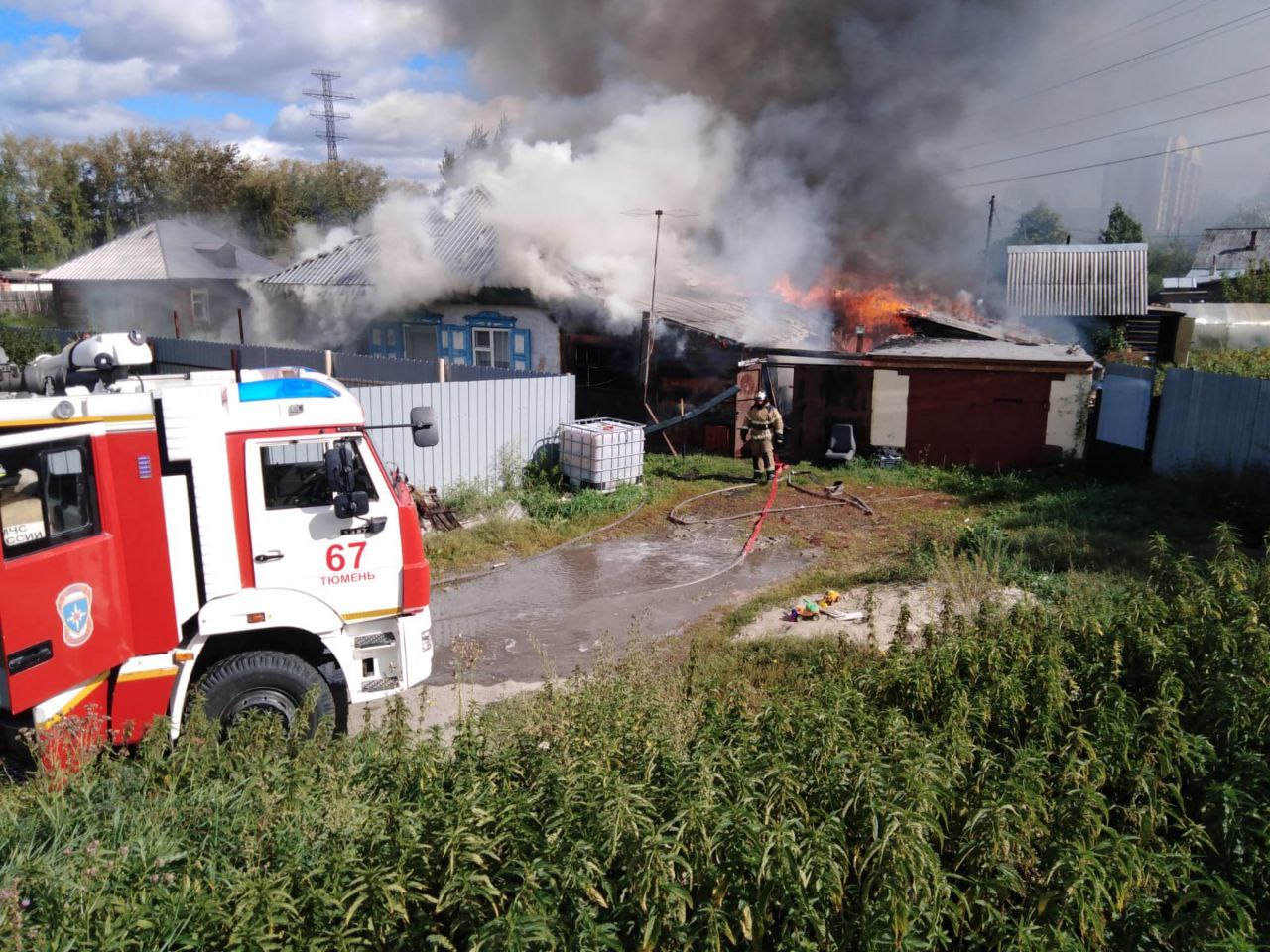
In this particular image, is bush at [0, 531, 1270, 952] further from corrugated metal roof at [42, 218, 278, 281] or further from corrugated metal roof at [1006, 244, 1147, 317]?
corrugated metal roof at [42, 218, 278, 281]

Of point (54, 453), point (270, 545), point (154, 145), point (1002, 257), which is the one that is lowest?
point (270, 545)

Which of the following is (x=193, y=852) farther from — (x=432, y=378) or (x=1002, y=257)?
(x=1002, y=257)

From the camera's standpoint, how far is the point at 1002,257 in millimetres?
30609

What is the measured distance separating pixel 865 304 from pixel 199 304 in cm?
2464

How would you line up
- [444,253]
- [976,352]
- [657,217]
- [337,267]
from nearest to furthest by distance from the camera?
[976,352] < [444,253] < [657,217] < [337,267]

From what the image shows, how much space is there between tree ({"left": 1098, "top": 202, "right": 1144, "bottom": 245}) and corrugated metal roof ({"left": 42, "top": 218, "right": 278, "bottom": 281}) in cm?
4656

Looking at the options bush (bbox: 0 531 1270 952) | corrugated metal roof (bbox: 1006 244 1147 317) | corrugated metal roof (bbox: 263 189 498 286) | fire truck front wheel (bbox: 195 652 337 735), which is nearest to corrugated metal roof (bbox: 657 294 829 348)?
corrugated metal roof (bbox: 263 189 498 286)

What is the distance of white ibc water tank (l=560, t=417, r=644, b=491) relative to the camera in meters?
13.0

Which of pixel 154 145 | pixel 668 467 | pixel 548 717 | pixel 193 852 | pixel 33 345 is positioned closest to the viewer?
pixel 193 852

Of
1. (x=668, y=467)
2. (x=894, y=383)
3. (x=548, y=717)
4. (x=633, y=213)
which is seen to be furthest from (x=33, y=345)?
(x=548, y=717)

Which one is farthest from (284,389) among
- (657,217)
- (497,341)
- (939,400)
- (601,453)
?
(657,217)

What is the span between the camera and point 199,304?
109ft

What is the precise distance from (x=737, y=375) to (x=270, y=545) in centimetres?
1103

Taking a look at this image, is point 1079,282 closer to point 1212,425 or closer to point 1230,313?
point 1230,313
